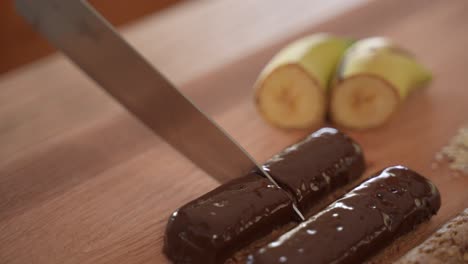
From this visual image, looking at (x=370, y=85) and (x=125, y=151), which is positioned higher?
(x=370, y=85)

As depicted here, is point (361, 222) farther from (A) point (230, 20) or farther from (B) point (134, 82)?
(A) point (230, 20)

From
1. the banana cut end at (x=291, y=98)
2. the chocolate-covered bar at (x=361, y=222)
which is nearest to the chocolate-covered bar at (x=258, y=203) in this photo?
the chocolate-covered bar at (x=361, y=222)

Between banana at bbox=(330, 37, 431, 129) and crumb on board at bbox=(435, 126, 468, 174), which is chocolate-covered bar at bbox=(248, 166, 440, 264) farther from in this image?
banana at bbox=(330, 37, 431, 129)

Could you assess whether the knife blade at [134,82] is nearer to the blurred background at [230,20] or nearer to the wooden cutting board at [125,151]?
the wooden cutting board at [125,151]

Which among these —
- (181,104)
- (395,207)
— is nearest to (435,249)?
(395,207)

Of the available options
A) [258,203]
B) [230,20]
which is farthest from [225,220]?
[230,20]

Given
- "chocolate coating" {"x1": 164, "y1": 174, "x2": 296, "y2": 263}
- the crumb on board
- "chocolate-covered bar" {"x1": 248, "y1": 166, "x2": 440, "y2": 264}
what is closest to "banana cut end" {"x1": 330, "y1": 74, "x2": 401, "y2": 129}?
the crumb on board

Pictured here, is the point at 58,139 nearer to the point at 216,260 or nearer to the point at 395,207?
the point at 216,260
